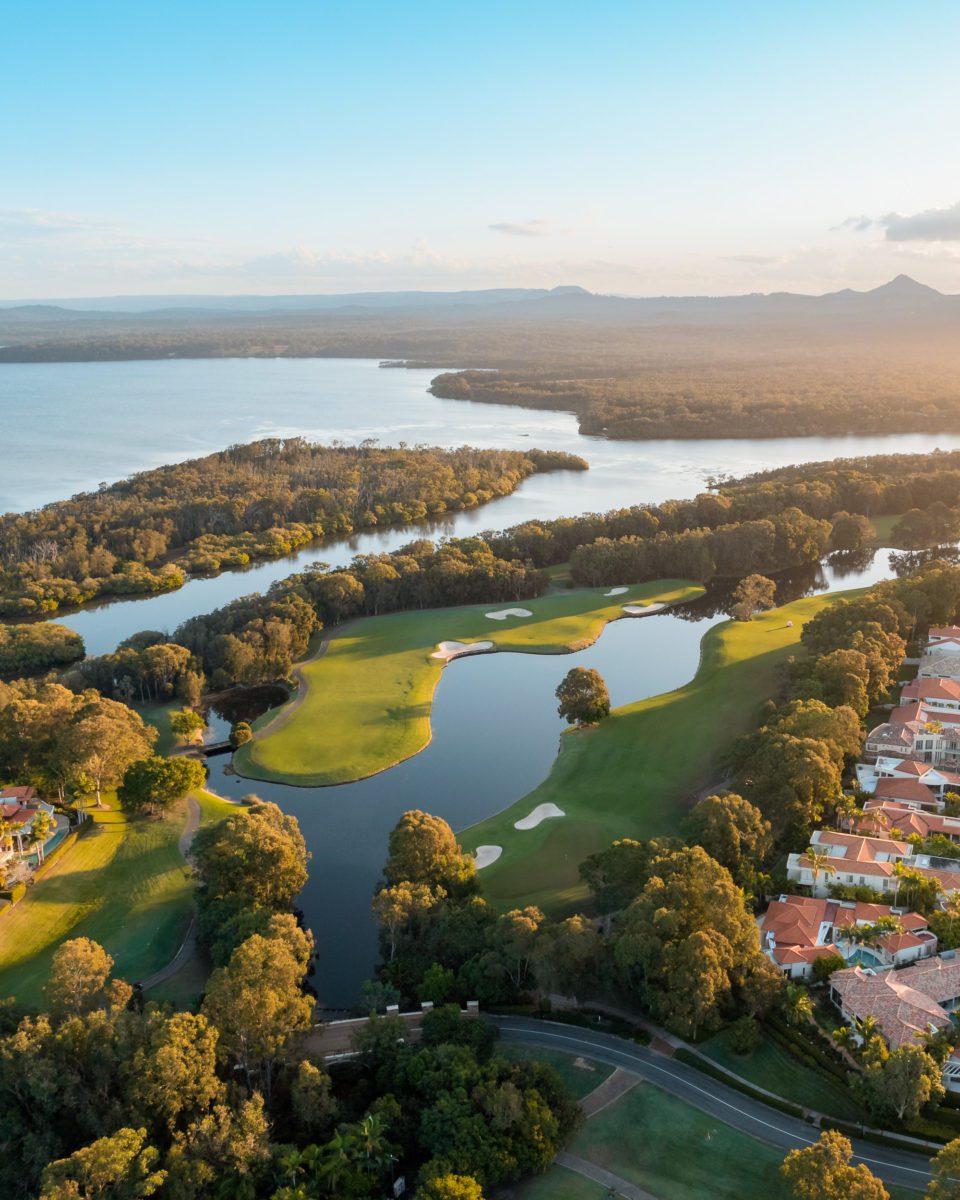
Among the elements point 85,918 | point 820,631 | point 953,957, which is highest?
point 820,631

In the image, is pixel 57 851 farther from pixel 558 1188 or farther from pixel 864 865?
pixel 864 865

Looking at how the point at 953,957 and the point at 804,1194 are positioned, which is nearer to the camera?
the point at 804,1194

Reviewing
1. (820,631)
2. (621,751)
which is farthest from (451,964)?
(820,631)

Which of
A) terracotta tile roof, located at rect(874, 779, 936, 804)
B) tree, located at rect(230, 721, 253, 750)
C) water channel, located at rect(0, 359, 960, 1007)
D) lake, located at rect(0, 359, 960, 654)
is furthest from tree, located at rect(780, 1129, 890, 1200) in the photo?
lake, located at rect(0, 359, 960, 654)

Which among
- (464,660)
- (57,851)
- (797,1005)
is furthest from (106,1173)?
(464,660)

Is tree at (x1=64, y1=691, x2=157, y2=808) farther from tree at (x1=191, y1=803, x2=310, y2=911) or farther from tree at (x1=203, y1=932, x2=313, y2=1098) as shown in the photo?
tree at (x1=203, y1=932, x2=313, y2=1098)

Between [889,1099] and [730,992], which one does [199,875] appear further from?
[889,1099]

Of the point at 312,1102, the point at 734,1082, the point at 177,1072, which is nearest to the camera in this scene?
the point at 177,1072
